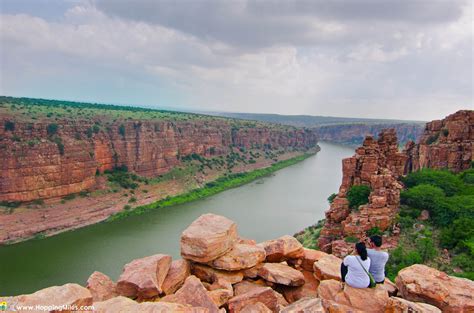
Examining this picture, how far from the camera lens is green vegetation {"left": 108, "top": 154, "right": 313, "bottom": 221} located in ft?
124

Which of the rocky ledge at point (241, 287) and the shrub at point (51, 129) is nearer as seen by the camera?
the rocky ledge at point (241, 287)

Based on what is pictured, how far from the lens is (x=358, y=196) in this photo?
2120cm

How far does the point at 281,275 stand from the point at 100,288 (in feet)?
13.2

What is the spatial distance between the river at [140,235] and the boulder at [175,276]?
657 inches

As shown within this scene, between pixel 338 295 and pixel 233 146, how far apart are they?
6611 centimetres

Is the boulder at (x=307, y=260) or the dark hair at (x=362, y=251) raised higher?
the dark hair at (x=362, y=251)

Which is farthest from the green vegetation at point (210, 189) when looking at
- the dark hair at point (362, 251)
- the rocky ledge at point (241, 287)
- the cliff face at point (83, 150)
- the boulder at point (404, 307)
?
the boulder at point (404, 307)

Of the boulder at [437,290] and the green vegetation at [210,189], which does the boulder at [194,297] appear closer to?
the boulder at [437,290]

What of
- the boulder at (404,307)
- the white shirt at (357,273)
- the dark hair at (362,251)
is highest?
the dark hair at (362,251)

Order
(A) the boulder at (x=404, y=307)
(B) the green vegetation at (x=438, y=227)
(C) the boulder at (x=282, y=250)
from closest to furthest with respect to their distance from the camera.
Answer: (A) the boulder at (x=404, y=307)
(C) the boulder at (x=282, y=250)
(B) the green vegetation at (x=438, y=227)

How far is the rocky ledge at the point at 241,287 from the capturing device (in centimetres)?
543

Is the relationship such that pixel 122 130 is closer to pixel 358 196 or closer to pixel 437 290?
pixel 358 196

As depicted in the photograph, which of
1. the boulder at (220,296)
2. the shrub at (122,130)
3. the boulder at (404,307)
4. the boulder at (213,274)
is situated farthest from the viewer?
the shrub at (122,130)

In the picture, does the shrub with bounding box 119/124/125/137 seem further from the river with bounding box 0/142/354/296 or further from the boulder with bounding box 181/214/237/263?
the boulder with bounding box 181/214/237/263
